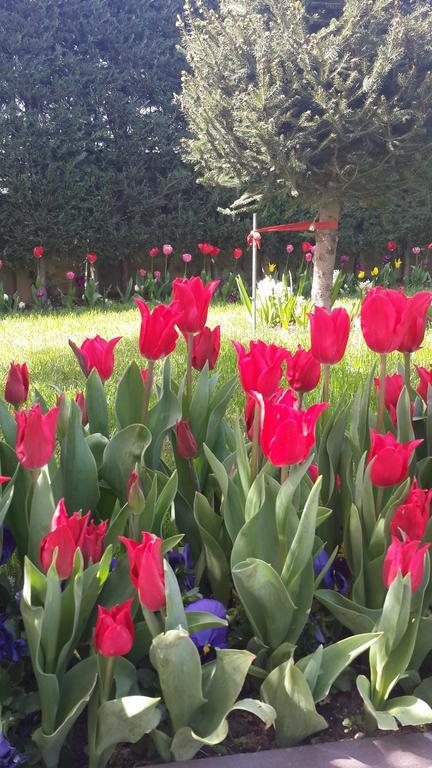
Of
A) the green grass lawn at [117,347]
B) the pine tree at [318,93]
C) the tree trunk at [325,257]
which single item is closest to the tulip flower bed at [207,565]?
the green grass lawn at [117,347]

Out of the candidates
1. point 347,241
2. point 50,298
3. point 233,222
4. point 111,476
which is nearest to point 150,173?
point 233,222

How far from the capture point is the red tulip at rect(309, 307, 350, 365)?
45.7 inches

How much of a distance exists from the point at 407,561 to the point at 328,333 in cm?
42

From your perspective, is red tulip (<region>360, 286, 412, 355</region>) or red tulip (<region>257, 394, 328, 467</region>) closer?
red tulip (<region>257, 394, 328, 467</region>)

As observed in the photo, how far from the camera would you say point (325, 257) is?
211 inches

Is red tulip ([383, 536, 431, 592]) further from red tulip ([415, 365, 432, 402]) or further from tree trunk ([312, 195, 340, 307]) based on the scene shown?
tree trunk ([312, 195, 340, 307])

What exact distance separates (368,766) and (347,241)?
27.5 ft

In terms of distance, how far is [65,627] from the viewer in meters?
0.95

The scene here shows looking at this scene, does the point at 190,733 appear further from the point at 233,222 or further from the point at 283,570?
the point at 233,222

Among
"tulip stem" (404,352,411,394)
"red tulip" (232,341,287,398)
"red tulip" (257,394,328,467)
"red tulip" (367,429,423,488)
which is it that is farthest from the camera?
"tulip stem" (404,352,411,394)

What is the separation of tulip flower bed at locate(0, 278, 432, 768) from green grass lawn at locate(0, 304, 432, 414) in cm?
122

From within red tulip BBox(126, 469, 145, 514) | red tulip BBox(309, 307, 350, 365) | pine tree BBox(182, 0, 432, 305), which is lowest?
red tulip BBox(126, 469, 145, 514)

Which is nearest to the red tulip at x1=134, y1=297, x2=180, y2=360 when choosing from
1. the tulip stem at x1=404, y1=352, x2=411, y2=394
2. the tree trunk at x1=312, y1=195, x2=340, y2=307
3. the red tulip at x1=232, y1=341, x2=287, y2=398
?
the red tulip at x1=232, y1=341, x2=287, y2=398

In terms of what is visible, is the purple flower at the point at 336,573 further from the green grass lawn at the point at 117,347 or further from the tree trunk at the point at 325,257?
the tree trunk at the point at 325,257
